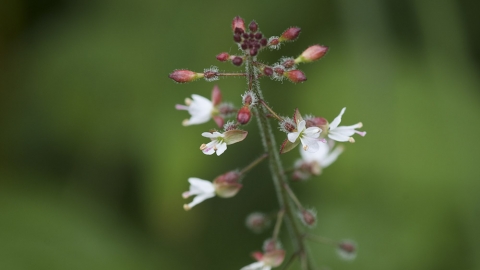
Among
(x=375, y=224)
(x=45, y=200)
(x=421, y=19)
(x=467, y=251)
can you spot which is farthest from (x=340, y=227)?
(x=45, y=200)

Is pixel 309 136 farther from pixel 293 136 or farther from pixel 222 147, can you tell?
pixel 222 147

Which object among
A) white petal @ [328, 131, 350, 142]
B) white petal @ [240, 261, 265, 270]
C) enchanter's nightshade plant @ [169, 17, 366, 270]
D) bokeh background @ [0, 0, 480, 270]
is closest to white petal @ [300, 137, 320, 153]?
enchanter's nightshade plant @ [169, 17, 366, 270]

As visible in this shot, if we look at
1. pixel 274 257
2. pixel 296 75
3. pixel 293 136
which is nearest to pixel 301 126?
pixel 293 136

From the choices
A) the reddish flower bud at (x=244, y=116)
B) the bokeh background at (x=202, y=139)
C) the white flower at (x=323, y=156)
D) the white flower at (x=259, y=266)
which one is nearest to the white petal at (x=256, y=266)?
the white flower at (x=259, y=266)

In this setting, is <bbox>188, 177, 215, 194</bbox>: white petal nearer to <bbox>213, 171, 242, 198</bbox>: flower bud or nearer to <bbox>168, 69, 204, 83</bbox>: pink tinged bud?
<bbox>213, 171, 242, 198</bbox>: flower bud

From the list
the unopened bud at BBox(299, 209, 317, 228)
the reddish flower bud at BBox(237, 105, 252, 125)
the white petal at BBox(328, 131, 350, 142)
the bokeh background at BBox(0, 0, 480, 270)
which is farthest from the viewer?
the bokeh background at BBox(0, 0, 480, 270)
